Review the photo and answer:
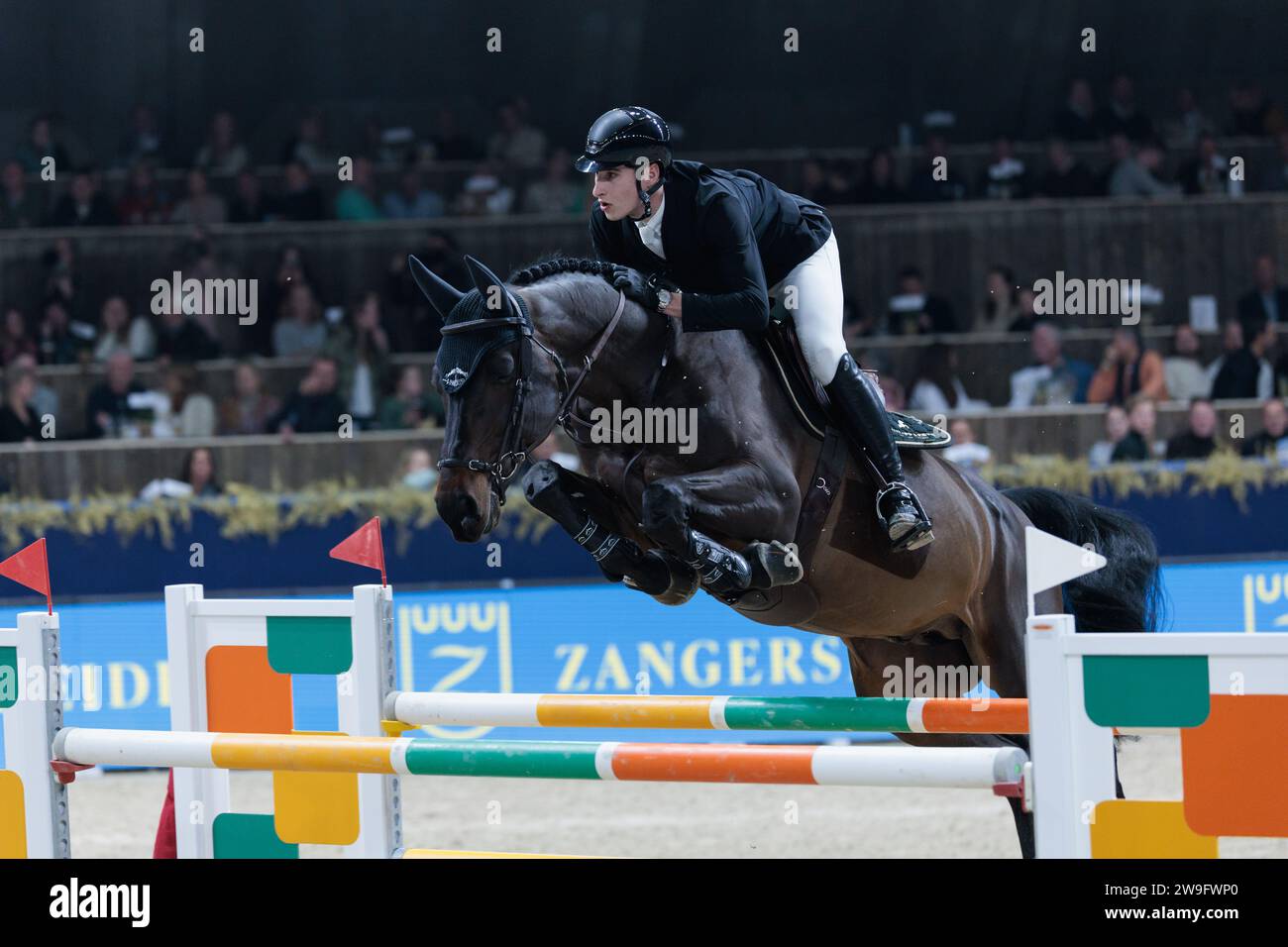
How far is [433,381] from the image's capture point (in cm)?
381

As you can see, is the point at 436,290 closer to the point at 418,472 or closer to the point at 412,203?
the point at 418,472

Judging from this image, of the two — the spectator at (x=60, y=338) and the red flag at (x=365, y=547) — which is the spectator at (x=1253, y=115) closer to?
the spectator at (x=60, y=338)

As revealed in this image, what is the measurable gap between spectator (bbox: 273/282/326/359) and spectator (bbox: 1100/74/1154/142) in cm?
680

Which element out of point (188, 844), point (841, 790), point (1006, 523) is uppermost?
point (1006, 523)

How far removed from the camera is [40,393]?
1055cm

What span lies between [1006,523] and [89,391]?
7.64 meters

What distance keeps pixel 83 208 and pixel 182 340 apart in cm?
197

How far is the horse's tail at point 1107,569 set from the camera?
5.00 meters

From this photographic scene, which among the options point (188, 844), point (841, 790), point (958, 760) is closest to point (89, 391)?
point (841, 790)

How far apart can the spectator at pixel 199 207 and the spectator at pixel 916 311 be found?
5.34 meters

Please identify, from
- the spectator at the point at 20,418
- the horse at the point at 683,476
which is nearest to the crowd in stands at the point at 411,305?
the spectator at the point at 20,418

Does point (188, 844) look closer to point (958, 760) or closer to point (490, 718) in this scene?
point (490, 718)

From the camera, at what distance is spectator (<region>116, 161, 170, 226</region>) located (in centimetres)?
1231

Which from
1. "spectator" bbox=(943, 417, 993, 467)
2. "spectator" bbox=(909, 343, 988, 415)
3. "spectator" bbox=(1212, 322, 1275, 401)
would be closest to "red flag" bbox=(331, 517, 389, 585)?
"spectator" bbox=(943, 417, 993, 467)
